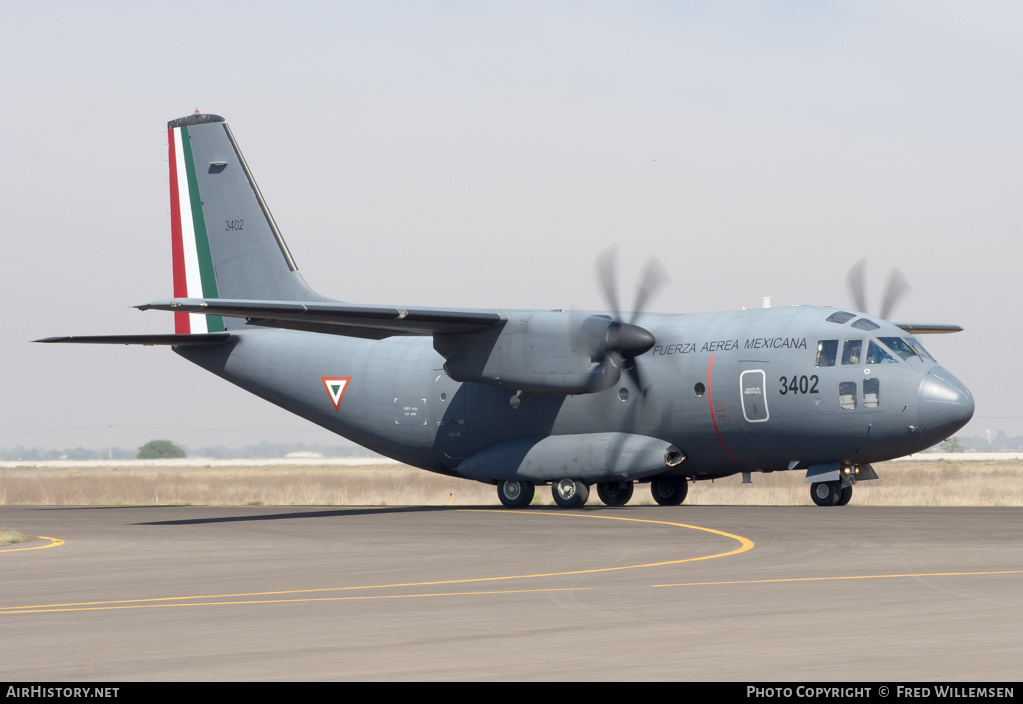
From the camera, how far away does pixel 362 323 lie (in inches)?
1063

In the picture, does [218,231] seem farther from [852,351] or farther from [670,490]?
[852,351]

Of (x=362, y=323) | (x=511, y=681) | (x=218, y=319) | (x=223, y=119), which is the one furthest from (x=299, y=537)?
(x=223, y=119)

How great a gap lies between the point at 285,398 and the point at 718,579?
22211mm

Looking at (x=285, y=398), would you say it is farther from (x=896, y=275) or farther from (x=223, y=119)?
(x=896, y=275)

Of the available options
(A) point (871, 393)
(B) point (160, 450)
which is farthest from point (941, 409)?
(B) point (160, 450)

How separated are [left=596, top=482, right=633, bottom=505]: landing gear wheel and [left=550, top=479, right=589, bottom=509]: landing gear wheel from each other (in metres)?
1.49

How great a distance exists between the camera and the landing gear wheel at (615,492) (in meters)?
30.4

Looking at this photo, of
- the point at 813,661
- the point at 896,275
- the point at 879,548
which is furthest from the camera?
the point at 896,275

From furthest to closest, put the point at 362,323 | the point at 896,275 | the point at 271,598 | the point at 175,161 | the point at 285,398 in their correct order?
the point at 175,161 → the point at 285,398 → the point at 896,275 → the point at 362,323 → the point at 271,598

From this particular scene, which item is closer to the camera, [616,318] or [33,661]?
[33,661]

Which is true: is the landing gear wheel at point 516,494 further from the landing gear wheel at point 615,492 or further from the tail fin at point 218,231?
the tail fin at point 218,231

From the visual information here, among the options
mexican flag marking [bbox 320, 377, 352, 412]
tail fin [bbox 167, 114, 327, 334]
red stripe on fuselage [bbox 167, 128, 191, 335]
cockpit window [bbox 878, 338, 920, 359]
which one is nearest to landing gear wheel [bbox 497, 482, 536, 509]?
mexican flag marking [bbox 320, 377, 352, 412]

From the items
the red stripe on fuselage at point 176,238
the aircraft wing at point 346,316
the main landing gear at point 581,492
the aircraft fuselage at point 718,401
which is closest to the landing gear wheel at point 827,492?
the main landing gear at point 581,492

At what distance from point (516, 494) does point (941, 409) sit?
994 cm
